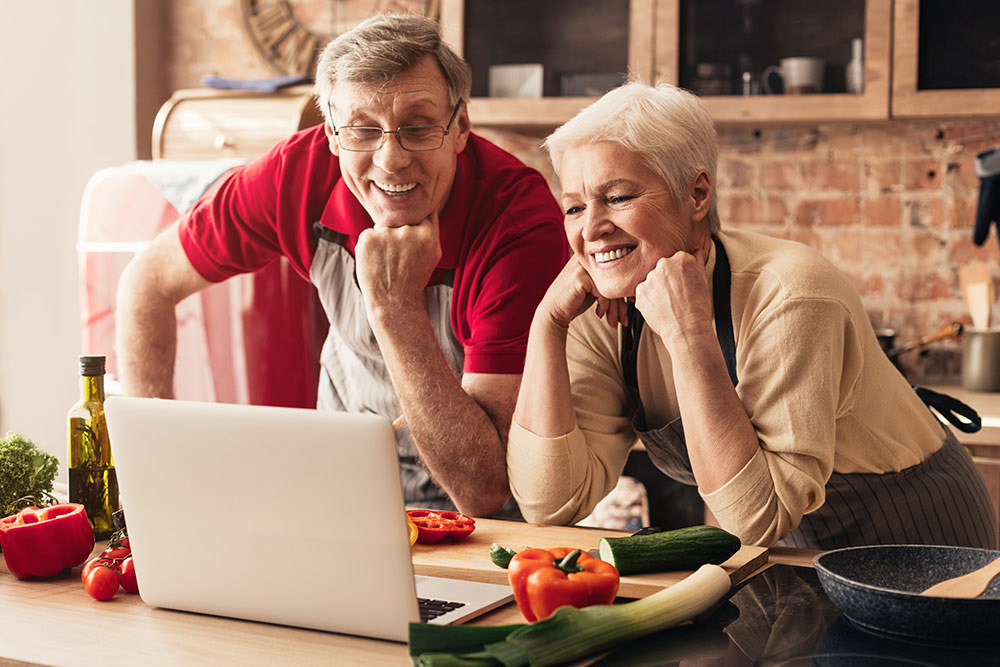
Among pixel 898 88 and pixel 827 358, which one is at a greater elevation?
pixel 898 88

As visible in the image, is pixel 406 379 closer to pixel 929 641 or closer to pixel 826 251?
pixel 929 641

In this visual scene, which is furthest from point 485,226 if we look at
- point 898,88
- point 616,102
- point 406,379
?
point 898,88

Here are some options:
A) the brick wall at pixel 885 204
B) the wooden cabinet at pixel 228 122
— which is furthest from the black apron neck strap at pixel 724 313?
the wooden cabinet at pixel 228 122

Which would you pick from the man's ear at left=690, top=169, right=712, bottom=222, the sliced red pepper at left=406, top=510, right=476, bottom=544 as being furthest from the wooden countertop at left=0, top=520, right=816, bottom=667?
the man's ear at left=690, top=169, right=712, bottom=222

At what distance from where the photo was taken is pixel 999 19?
2.80 m

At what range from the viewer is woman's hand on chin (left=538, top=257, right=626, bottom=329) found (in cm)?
167

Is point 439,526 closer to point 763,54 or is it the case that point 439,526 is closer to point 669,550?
point 669,550

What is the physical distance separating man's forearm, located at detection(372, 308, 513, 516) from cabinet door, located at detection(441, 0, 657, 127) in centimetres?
138

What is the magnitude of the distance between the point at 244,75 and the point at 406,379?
2.29 m

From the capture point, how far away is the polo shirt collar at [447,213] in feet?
6.67

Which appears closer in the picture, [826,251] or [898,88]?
[898,88]

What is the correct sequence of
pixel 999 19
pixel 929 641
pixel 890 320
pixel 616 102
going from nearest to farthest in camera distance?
pixel 929 641 → pixel 616 102 → pixel 999 19 → pixel 890 320

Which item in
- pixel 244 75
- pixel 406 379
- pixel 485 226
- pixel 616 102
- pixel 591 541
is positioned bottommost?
pixel 591 541

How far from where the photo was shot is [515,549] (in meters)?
1.42
